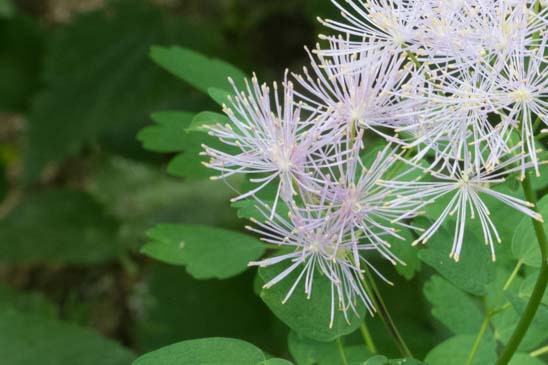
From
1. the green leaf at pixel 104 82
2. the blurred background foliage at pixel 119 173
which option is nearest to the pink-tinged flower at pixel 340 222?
the blurred background foliage at pixel 119 173

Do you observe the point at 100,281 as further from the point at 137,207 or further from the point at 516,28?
the point at 516,28

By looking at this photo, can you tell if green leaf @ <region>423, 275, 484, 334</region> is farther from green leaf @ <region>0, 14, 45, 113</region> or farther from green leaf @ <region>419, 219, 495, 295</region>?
green leaf @ <region>0, 14, 45, 113</region>

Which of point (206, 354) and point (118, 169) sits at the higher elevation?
point (206, 354)

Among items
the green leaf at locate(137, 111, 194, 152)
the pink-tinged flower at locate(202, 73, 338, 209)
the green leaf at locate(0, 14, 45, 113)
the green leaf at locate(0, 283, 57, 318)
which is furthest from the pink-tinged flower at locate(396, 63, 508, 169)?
the green leaf at locate(0, 14, 45, 113)

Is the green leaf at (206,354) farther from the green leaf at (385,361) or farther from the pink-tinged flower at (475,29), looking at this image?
the pink-tinged flower at (475,29)

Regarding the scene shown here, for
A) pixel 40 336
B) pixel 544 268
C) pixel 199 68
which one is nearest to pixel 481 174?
pixel 544 268

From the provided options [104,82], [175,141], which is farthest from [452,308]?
[104,82]

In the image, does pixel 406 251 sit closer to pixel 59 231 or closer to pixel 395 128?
pixel 395 128
